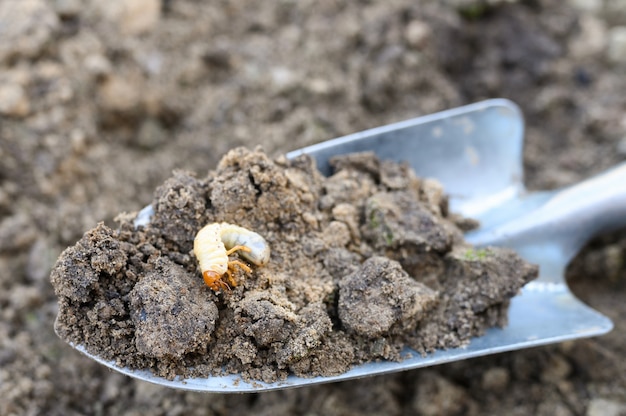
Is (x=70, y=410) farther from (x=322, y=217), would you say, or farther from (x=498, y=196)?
(x=498, y=196)

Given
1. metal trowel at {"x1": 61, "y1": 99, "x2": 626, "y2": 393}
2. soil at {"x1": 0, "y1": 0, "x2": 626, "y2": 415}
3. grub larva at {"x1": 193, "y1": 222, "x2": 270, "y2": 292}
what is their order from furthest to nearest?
soil at {"x1": 0, "y1": 0, "x2": 626, "y2": 415}, metal trowel at {"x1": 61, "y1": 99, "x2": 626, "y2": 393}, grub larva at {"x1": 193, "y1": 222, "x2": 270, "y2": 292}

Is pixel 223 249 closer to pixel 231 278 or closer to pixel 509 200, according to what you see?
pixel 231 278

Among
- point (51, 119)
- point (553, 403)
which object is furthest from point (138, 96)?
point (553, 403)

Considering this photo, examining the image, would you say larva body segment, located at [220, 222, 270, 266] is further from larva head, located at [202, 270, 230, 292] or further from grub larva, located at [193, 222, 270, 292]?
larva head, located at [202, 270, 230, 292]

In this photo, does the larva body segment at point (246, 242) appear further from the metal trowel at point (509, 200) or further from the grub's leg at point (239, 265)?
the metal trowel at point (509, 200)

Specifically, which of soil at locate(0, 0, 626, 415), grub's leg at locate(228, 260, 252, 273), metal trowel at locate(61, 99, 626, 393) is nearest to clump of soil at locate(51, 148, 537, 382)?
grub's leg at locate(228, 260, 252, 273)

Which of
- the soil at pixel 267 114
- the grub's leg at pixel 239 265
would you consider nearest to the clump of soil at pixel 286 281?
the grub's leg at pixel 239 265
